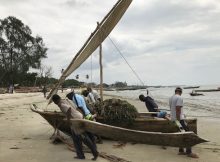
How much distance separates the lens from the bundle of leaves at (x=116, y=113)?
39.2 feet

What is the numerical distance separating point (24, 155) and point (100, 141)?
264cm

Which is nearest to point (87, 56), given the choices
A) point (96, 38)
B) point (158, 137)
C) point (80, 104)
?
point (96, 38)

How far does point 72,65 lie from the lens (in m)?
11.9

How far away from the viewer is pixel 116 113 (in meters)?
12.0

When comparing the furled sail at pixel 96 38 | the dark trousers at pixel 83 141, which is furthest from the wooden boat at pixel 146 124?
the dark trousers at pixel 83 141

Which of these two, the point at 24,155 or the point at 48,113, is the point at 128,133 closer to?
the point at 24,155

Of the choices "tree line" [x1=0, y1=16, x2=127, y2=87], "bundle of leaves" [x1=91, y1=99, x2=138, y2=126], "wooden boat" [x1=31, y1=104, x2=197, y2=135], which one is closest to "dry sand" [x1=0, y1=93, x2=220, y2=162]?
"wooden boat" [x1=31, y1=104, x2=197, y2=135]

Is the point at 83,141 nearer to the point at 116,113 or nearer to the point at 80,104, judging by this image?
the point at 80,104

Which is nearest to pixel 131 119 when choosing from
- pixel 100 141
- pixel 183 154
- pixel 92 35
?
pixel 100 141

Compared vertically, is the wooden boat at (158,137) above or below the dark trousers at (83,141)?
above

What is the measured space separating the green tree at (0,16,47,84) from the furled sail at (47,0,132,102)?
64919 millimetres

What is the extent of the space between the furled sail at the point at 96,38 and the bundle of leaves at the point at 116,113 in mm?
1421

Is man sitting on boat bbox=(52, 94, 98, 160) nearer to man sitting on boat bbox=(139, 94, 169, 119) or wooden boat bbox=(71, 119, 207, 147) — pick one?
wooden boat bbox=(71, 119, 207, 147)

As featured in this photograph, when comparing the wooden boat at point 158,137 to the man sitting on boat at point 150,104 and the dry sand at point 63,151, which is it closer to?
the dry sand at point 63,151
